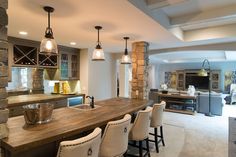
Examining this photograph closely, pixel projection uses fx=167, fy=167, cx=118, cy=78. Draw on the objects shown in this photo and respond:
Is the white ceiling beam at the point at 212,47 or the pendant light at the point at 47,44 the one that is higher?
the white ceiling beam at the point at 212,47

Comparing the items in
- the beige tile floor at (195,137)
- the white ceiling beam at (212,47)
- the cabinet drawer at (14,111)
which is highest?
the white ceiling beam at (212,47)

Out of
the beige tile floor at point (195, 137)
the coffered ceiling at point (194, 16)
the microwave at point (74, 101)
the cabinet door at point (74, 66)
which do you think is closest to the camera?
the coffered ceiling at point (194, 16)

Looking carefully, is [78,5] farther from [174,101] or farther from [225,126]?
[174,101]

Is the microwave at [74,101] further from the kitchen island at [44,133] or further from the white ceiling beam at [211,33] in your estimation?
the white ceiling beam at [211,33]

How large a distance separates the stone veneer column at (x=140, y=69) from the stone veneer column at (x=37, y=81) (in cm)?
272

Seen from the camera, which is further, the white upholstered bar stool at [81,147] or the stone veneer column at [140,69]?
the stone veneer column at [140,69]

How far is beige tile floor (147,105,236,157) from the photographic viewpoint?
326 cm

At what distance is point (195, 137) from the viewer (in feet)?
13.4

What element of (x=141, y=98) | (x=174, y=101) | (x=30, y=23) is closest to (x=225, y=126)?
(x=174, y=101)

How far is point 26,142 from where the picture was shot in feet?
4.61

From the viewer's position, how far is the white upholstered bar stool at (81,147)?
4.40 ft

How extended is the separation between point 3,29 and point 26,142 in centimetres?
97

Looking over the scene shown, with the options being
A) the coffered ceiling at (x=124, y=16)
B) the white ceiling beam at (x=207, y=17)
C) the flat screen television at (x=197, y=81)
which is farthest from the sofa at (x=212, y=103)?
the flat screen television at (x=197, y=81)

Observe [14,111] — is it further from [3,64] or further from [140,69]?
[140,69]
